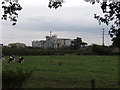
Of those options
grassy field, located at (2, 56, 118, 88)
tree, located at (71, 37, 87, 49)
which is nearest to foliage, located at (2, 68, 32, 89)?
grassy field, located at (2, 56, 118, 88)

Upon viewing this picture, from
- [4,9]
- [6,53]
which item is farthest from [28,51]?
[4,9]

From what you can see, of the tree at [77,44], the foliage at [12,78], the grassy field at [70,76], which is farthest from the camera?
the tree at [77,44]

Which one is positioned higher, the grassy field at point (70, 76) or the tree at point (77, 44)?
the tree at point (77, 44)

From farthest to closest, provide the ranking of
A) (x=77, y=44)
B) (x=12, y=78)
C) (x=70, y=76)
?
(x=77, y=44), (x=70, y=76), (x=12, y=78)

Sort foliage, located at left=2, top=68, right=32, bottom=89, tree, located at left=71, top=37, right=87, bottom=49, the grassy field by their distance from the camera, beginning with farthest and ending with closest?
tree, located at left=71, top=37, right=87, bottom=49
the grassy field
foliage, located at left=2, top=68, right=32, bottom=89

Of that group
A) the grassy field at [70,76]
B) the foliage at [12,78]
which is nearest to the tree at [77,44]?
the grassy field at [70,76]

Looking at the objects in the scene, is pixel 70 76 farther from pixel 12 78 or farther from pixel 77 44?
pixel 77 44

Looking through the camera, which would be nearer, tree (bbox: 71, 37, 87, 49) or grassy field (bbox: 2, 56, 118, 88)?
grassy field (bbox: 2, 56, 118, 88)

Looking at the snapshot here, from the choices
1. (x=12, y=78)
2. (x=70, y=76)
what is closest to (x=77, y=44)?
(x=70, y=76)

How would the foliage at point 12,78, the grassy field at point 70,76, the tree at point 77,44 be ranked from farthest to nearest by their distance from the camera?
the tree at point 77,44 < the grassy field at point 70,76 < the foliage at point 12,78

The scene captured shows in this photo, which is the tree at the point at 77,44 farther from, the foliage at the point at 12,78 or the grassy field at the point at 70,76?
the foliage at the point at 12,78

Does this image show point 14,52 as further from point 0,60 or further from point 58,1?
point 58,1

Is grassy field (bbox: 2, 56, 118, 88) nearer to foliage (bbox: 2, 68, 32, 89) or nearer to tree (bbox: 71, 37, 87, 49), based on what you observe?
foliage (bbox: 2, 68, 32, 89)

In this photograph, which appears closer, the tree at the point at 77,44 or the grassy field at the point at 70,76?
the grassy field at the point at 70,76
